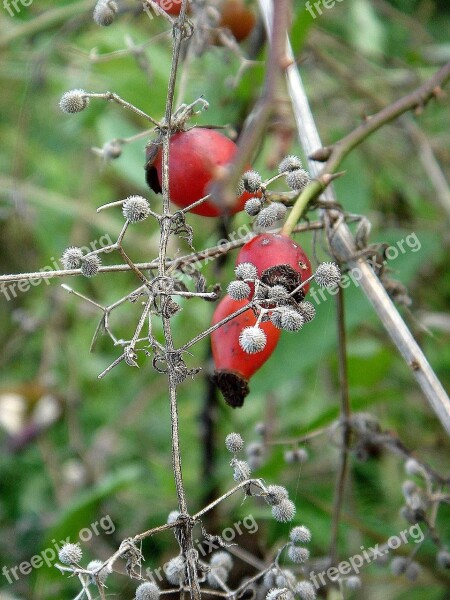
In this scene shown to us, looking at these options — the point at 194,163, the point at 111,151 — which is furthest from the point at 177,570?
the point at 111,151

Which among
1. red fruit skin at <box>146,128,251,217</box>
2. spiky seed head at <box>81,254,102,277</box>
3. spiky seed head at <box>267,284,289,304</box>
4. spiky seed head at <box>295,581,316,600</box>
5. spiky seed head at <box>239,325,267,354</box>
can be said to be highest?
red fruit skin at <box>146,128,251,217</box>

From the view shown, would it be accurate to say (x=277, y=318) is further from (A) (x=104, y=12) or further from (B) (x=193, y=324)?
(B) (x=193, y=324)

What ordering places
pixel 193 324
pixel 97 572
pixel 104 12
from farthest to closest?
pixel 193 324 < pixel 104 12 < pixel 97 572

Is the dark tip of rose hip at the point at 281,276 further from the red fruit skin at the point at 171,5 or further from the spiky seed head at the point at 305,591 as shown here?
the red fruit skin at the point at 171,5

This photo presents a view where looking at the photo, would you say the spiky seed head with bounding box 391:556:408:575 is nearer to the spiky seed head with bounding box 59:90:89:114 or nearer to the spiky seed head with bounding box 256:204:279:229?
the spiky seed head with bounding box 256:204:279:229

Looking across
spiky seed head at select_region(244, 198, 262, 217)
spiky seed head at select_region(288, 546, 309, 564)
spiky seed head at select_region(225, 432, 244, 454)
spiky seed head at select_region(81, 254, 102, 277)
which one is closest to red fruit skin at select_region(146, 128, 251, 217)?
spiky seed head at select_region(244, 198, 262, 217)

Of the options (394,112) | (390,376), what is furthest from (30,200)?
(394,112)
